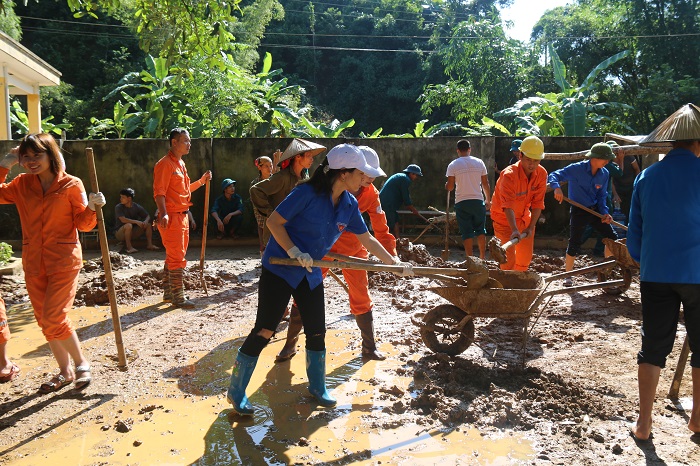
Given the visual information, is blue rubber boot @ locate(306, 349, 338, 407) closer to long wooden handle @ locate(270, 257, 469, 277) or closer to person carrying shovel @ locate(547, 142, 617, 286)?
long wooden handle @ locate(270, 257, 469, 277)

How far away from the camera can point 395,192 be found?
37.3ft

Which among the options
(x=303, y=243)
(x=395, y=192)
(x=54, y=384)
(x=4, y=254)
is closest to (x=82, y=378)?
(x=54, y=384)

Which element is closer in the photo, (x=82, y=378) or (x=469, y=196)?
(x=82, y=378)

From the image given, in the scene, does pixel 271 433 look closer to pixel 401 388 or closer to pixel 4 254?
pixel 401 388

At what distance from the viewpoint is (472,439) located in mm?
4148

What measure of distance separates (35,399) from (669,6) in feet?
85.0

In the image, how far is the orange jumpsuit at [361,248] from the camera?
567cm

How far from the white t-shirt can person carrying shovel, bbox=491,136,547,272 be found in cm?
211

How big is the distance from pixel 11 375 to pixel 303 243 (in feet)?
9.28

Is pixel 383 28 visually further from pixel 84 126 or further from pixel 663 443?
pixel 663 443

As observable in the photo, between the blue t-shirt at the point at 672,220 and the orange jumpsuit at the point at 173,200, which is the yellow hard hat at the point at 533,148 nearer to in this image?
the blue t-shirt at the point at 672,220

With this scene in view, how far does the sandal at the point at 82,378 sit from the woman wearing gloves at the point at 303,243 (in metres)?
1.35

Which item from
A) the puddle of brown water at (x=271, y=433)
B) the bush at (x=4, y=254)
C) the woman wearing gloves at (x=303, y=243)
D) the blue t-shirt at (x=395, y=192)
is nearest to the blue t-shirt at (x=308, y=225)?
the woman wearing gloves at (x=303, y=243)

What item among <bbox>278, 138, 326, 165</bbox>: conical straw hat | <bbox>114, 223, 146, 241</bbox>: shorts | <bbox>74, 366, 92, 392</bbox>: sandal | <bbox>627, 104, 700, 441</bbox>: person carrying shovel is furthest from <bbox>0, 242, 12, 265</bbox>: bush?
<bbox>627, 104, 700, 441</bbox>: person carrying shovel
